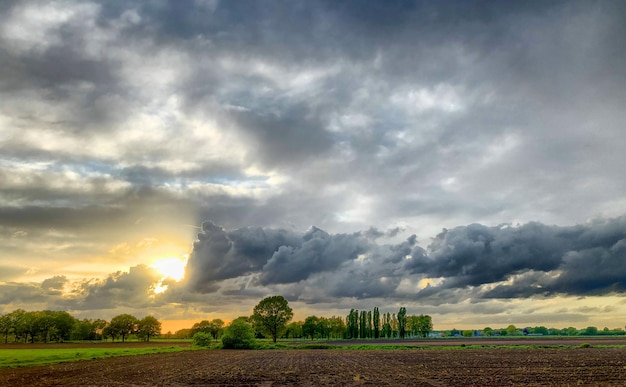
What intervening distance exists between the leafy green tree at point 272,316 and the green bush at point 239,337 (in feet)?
67.6

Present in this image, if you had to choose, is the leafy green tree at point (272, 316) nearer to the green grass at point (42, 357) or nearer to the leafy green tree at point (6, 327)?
the green grass at point (42, 357)

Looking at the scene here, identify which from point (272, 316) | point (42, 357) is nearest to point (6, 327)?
point (272, 316)

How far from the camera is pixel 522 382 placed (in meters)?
36.9

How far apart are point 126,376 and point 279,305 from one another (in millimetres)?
112580

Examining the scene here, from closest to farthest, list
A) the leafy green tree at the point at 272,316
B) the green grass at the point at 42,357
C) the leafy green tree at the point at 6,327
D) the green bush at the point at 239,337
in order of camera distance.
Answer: the green grass at the point at 42,357 < the green bush at the point at 239,337 < the leafy green tree at the point at 272,316 < the leafy green tree at the point at 6,327

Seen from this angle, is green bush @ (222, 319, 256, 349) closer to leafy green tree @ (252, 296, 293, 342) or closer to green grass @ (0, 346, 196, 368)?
leafy green tree @ (252, 296, 293, 342)

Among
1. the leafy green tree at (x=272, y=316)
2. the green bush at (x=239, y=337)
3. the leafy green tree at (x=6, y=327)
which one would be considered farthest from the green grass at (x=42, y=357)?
the leafy green tree at (x=6, y=327)

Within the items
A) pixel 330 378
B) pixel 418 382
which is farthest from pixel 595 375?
pixel 330 378

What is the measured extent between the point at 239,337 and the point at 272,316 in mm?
24625

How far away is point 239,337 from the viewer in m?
133

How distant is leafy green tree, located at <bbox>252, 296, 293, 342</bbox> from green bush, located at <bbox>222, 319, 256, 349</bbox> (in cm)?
2061

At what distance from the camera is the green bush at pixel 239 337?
13225 centimetres

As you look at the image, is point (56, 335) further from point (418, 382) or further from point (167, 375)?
point (418, 382)

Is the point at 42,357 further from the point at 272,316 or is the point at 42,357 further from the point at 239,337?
the point at 272,316
